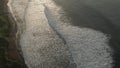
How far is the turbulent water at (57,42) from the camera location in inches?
494

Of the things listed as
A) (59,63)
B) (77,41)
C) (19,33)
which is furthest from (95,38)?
(19,33)

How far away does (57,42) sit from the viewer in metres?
14.3

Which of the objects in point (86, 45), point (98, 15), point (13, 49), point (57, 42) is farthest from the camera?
point (98, 15)

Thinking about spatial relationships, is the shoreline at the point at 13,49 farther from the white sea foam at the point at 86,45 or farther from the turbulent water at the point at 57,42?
the white sea foam at the point at 86,45

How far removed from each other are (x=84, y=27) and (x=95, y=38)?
166 centimetres

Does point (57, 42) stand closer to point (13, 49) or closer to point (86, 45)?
point (86, 45)

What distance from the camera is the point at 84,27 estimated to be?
1603 centimetres

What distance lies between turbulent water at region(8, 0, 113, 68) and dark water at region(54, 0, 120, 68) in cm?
47

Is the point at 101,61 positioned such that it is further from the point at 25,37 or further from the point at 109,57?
the point at 25,37

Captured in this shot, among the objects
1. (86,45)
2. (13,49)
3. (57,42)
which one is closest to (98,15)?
(86,45)

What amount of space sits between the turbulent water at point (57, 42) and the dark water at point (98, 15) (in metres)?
0.47

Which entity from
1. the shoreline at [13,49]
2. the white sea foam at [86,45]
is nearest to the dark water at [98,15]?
the white sea foam at [86,45]

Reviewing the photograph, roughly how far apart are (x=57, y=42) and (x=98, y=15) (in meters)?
4.47

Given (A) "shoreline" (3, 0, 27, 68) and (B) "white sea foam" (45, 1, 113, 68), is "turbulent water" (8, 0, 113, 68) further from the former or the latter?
(A) "shoreline" (3, 0, 27, 68)
